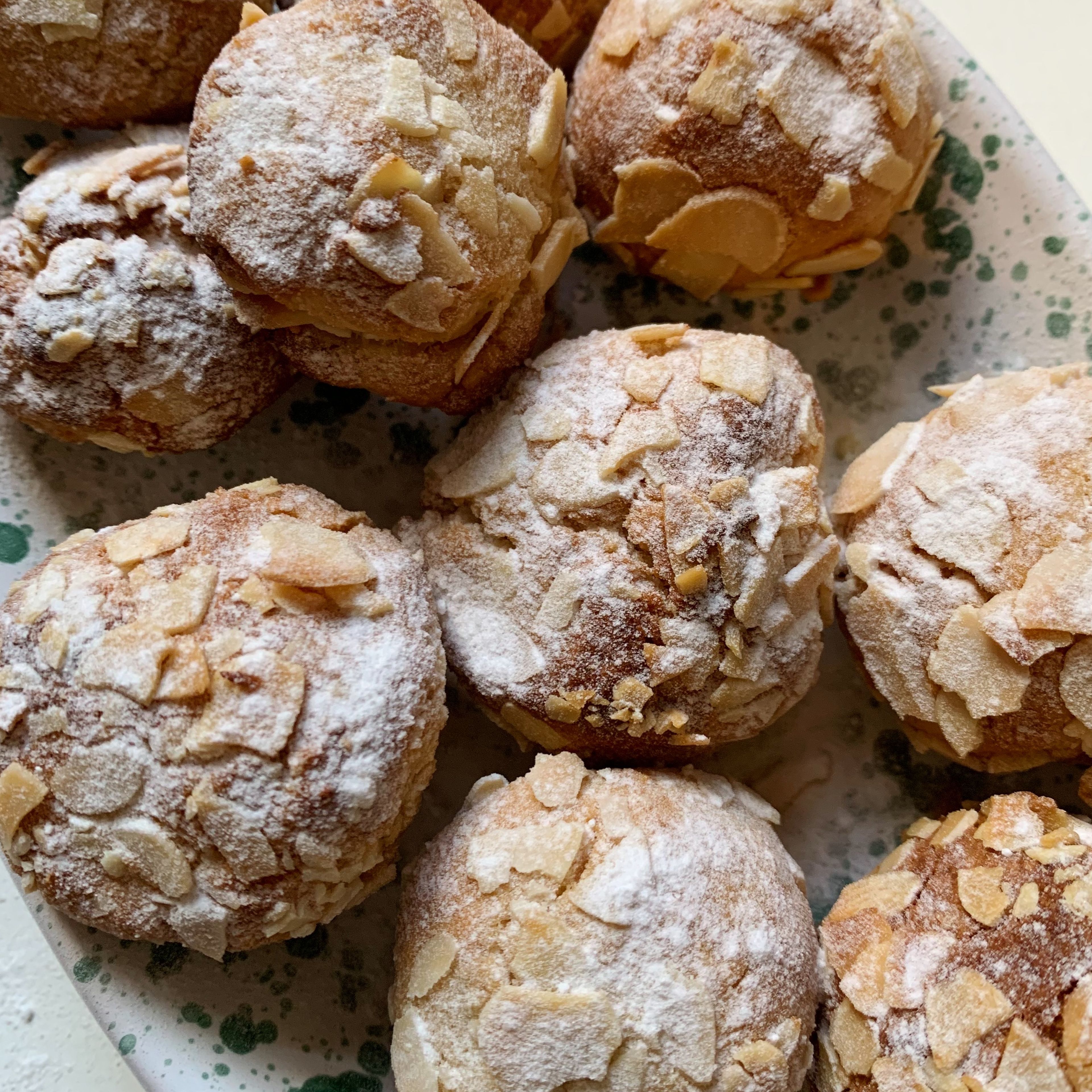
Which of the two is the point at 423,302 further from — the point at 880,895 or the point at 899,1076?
the point at 899,1076

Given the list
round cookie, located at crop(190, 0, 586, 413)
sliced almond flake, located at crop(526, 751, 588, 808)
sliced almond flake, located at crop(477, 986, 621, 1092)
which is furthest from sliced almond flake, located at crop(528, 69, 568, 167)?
sliced almond flake, located at crop(477, 986, 621, 1092)

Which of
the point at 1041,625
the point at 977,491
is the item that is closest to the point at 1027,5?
the point at 977,491

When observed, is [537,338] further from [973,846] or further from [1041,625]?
[973,846]

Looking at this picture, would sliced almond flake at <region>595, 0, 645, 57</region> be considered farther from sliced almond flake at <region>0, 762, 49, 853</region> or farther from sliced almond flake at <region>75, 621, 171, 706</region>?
sliced almond flake at <region>0, 762, 49, 853</region>

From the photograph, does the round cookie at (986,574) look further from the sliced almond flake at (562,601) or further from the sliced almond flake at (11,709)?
the sliced almond flake at (11,709)

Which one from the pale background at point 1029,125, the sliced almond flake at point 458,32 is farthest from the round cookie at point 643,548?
the pale background at point 1029,125

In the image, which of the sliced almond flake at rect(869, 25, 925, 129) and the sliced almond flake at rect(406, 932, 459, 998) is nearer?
the sliced almond flake at rect(406, 932, 459, 998)
